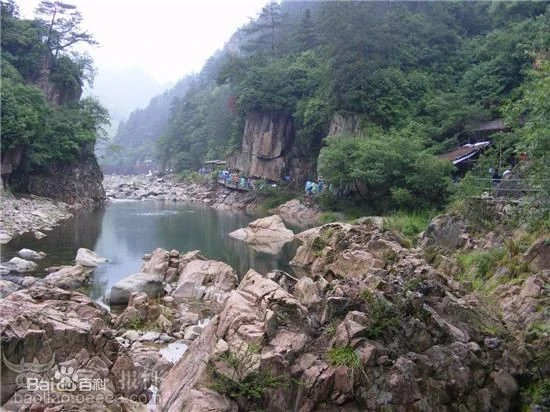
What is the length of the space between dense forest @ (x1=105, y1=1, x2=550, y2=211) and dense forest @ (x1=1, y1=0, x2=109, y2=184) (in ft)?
43.9

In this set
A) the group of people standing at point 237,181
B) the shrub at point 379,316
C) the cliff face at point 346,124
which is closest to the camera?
the shrub at point 379,316

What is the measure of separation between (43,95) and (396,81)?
1009 inches

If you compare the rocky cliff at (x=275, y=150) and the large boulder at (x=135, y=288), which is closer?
the large boulder at (x=135, y=288)

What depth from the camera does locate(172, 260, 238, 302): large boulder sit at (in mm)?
15403

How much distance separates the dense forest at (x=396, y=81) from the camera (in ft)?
91.7

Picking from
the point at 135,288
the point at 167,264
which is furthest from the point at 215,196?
the point at 135,288

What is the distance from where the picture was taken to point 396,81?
1394 inches

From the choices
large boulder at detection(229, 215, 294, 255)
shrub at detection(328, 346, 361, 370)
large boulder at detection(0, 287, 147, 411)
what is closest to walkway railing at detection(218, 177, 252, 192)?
large boulder at detection(229, 215, 294, 255)

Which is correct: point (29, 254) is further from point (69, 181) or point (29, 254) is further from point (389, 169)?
point (69, 181)

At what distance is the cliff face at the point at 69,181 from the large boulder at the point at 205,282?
2422 centimetres

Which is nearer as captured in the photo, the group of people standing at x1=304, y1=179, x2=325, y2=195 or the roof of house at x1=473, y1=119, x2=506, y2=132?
the roof of house at x1=473, y1=119, x2=506, y2=132

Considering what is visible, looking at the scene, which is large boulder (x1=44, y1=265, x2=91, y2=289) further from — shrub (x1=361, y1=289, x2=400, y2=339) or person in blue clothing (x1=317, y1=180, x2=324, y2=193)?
person in blue clothing (x1=317, y1=180, x2=324, y2=193)

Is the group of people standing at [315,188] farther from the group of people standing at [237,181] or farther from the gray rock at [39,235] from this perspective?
the gray rock at [39,235]

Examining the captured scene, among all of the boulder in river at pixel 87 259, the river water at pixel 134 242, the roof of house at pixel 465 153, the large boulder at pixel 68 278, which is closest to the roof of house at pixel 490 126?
the roof of house at pixel 465 153
